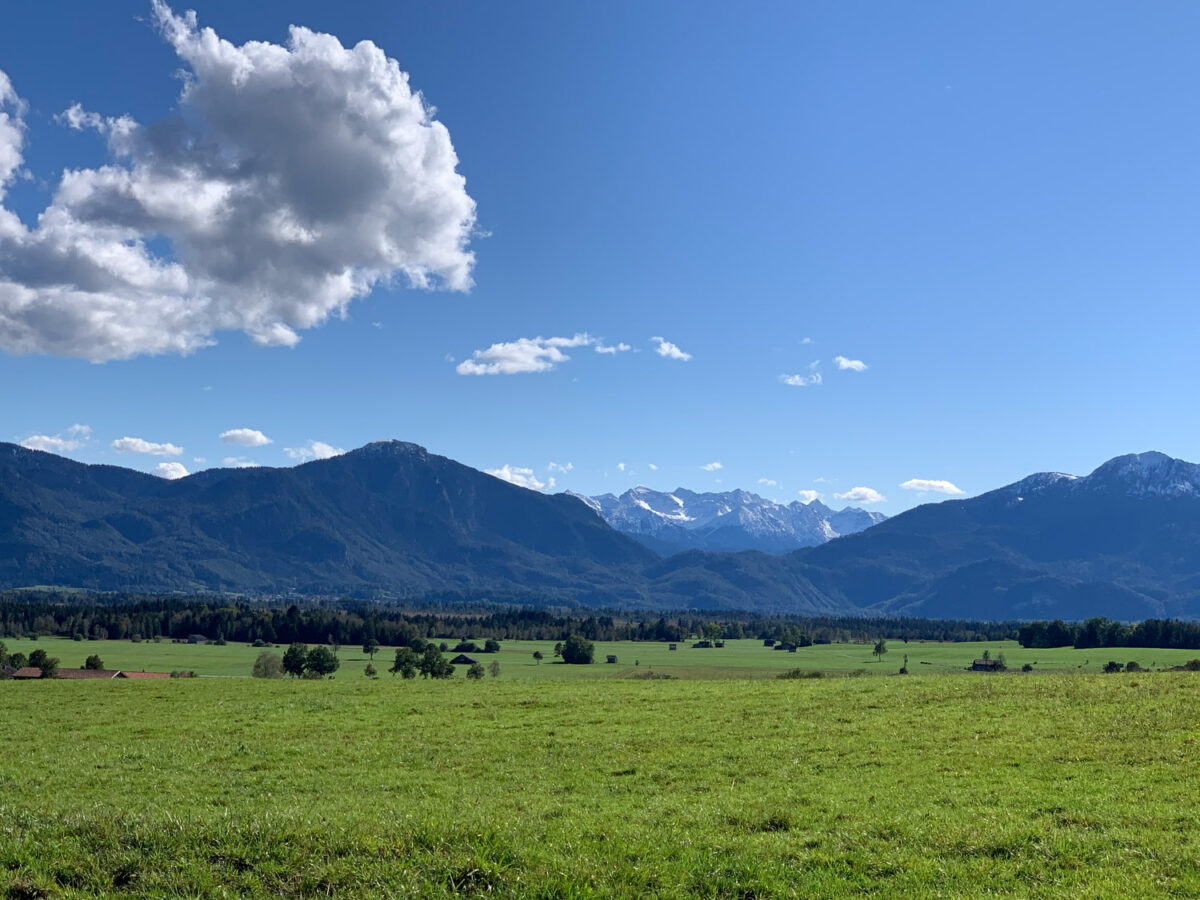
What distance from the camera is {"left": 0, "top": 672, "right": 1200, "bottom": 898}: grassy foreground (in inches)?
549

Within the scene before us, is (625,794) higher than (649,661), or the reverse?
(625,794)

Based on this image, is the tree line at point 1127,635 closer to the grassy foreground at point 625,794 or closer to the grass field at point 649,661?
the grass field at point 649,661

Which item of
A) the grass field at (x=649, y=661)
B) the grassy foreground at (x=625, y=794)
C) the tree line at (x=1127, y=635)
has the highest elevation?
the grassy foreground at (x=625, y=794)

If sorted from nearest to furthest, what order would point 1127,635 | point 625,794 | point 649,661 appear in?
point 625,794
point 1127,635
point 649,661

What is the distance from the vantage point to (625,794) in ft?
71.3

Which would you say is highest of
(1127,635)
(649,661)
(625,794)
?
(625,794)

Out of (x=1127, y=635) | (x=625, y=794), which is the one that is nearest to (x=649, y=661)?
(x=1127, y=635)

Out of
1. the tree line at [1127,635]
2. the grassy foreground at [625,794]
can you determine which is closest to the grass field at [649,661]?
the tree line at [1127,635]

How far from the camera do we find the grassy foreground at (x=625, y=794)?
1395cm

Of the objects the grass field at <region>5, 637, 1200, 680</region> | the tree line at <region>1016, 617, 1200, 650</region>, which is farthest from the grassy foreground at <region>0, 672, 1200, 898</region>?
the tree line at <region>1016, 617, 1200, 650</region>

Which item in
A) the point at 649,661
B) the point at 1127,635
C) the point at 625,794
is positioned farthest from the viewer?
the point at 649,661

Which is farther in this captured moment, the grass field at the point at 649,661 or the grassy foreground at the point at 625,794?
the grass field at the point at 649,661

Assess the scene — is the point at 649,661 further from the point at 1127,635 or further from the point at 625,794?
the point at 625,794

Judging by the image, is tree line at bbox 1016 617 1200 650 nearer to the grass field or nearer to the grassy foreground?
the grass field
